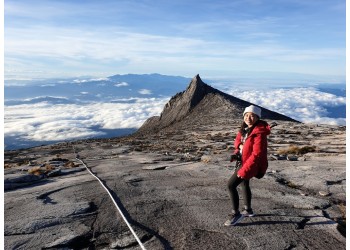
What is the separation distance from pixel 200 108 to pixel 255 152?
57.2 meters

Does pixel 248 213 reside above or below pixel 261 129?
below

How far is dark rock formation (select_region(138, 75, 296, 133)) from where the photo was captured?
5800 cm

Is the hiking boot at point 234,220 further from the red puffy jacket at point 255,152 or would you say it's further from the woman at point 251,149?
the red puffy jacket at point 255,152

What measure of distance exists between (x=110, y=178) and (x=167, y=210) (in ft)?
20.1

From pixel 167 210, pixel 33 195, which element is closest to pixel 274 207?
pixel 167 210

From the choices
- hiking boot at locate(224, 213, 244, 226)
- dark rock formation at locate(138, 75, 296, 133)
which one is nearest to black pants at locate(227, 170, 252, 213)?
hiking boot at locate(224, 213, 244, 226)

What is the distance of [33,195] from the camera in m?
13.1

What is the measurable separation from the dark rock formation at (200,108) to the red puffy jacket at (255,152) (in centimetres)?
4473

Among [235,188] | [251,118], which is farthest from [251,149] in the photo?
[235,188]

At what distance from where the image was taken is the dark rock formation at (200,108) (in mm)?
58000

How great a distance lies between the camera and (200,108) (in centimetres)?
6519

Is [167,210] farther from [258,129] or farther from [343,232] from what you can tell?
[343,232]

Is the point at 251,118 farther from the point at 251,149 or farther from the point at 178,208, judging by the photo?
the point at 178,208

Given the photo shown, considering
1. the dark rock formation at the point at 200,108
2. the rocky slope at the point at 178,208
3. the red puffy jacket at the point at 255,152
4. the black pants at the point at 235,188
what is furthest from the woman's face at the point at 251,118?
the dark rock formation at the point at 200,108
